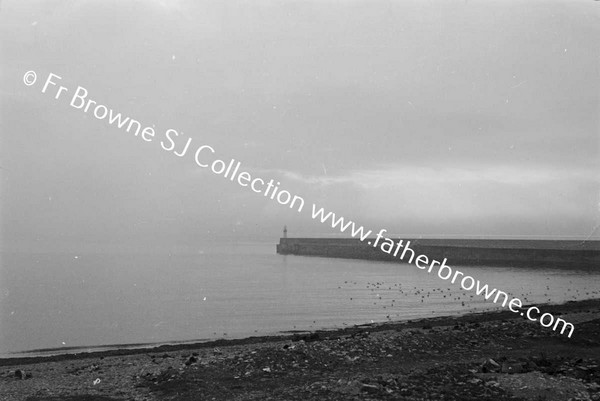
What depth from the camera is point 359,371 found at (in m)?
11.7

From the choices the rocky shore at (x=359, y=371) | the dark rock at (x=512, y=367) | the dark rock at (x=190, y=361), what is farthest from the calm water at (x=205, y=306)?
the dark rock at (x=512, y=367)

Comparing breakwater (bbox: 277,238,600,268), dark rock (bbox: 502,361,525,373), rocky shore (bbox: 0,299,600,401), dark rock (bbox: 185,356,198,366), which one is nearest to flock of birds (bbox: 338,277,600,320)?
rocky shore (bbox: 0,299,600,401)

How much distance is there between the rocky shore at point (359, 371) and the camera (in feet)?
31.0

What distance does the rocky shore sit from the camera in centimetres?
945

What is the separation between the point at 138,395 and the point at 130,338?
11.8 m

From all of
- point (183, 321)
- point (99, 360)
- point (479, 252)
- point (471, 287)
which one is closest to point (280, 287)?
point (471, 287)

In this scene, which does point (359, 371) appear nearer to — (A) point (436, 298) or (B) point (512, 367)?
(B) point (512, 367)

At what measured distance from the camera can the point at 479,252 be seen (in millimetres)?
74750

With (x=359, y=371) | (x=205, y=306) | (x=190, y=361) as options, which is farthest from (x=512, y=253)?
(x=190, y=361)

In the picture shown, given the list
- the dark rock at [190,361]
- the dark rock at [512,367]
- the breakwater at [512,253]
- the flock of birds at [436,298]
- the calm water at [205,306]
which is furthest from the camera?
the breakwater at [512,253]

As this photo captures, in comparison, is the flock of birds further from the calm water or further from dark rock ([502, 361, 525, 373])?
dark rock ([502, 361, 525, 373])

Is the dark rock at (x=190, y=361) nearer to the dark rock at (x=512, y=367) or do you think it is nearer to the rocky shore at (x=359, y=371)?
the rocky shore at (x=359, y=371)

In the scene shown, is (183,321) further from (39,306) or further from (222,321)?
(39,306)

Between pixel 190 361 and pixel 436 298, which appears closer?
pixel 190 361
